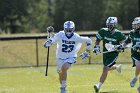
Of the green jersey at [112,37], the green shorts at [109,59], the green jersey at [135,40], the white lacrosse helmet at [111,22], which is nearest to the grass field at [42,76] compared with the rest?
the green shorts at [109,59]

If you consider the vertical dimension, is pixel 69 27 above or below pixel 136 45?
above

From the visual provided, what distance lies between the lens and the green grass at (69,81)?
15953 millimetres

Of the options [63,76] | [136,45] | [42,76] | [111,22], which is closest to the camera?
[63,76]

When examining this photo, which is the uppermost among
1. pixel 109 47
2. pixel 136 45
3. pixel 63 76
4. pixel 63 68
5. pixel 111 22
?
pixel 111 22

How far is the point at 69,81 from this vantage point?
18719mm

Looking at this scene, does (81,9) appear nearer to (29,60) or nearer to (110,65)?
(29,60)

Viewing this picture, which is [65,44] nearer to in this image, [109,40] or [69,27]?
[69,27]

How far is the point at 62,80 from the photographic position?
14055mm

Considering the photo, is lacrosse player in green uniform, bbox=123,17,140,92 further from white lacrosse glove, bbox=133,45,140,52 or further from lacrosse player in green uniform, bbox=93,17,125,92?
lacrosse player in green uniform, bbox=93,17,125,92

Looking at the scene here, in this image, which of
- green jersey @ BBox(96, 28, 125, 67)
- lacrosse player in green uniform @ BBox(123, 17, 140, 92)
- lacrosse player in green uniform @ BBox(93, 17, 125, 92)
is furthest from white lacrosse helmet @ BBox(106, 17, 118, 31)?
lacrosse player in green uniform @ BBox(123, 17, 140, 92)

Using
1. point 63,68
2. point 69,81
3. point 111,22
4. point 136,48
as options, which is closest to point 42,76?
point 69,81

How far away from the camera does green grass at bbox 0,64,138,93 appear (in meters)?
16.0

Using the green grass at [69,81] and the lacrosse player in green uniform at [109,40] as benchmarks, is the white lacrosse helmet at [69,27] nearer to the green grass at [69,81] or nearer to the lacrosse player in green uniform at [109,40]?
the lacrosse player in green uniform at [109,40]

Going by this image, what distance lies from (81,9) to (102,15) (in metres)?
2.83
